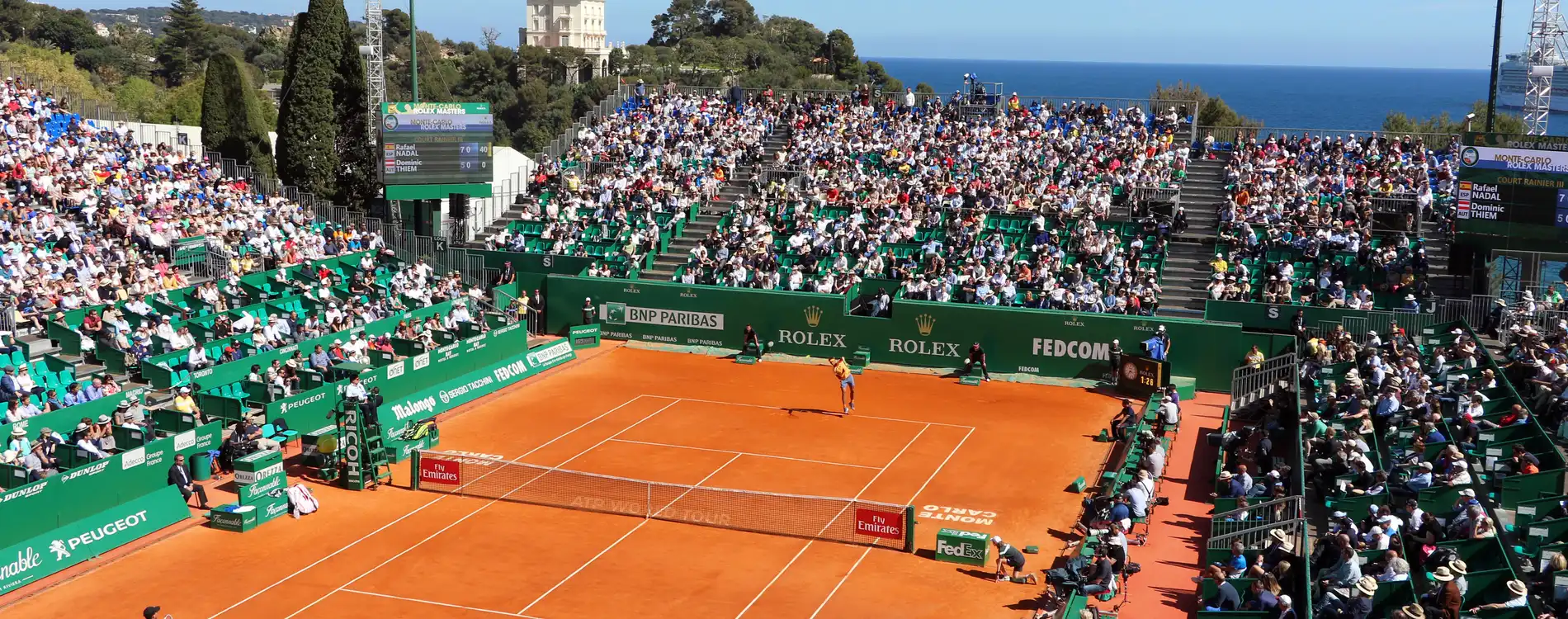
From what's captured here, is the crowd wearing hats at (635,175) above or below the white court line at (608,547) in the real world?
above

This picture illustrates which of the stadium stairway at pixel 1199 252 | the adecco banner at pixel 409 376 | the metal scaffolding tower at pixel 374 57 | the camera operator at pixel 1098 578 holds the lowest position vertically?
the camera operator at pixel 1098 578

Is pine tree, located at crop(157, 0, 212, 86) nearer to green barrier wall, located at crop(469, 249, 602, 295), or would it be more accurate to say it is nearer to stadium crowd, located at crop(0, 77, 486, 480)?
stadium crowd, located at crop(0, 77, 486, 480)

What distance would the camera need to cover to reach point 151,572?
23.6m

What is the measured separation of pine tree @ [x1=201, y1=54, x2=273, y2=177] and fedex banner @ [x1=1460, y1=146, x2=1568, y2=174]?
48196 mm

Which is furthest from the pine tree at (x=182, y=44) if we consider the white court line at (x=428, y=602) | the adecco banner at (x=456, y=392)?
the white court line at (x=428, y=602)

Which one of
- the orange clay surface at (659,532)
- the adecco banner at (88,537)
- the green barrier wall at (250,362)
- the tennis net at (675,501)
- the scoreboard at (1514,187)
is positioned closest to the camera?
the orange clay surface at (659,532)

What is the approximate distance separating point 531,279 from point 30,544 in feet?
79.0

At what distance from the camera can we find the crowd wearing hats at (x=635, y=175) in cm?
4847

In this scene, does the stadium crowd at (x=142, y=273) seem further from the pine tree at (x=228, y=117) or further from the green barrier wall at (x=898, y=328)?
the pine tree at (x=228, y=117)

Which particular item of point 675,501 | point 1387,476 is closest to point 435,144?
point 675,501

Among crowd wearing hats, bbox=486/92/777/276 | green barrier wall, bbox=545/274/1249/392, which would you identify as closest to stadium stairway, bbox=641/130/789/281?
crowd wearing hats, bbox=486/92/777/276

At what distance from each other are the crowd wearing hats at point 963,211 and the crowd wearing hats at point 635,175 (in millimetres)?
2310

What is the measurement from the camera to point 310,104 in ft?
177

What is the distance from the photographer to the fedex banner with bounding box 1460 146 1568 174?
3472 centimetres
